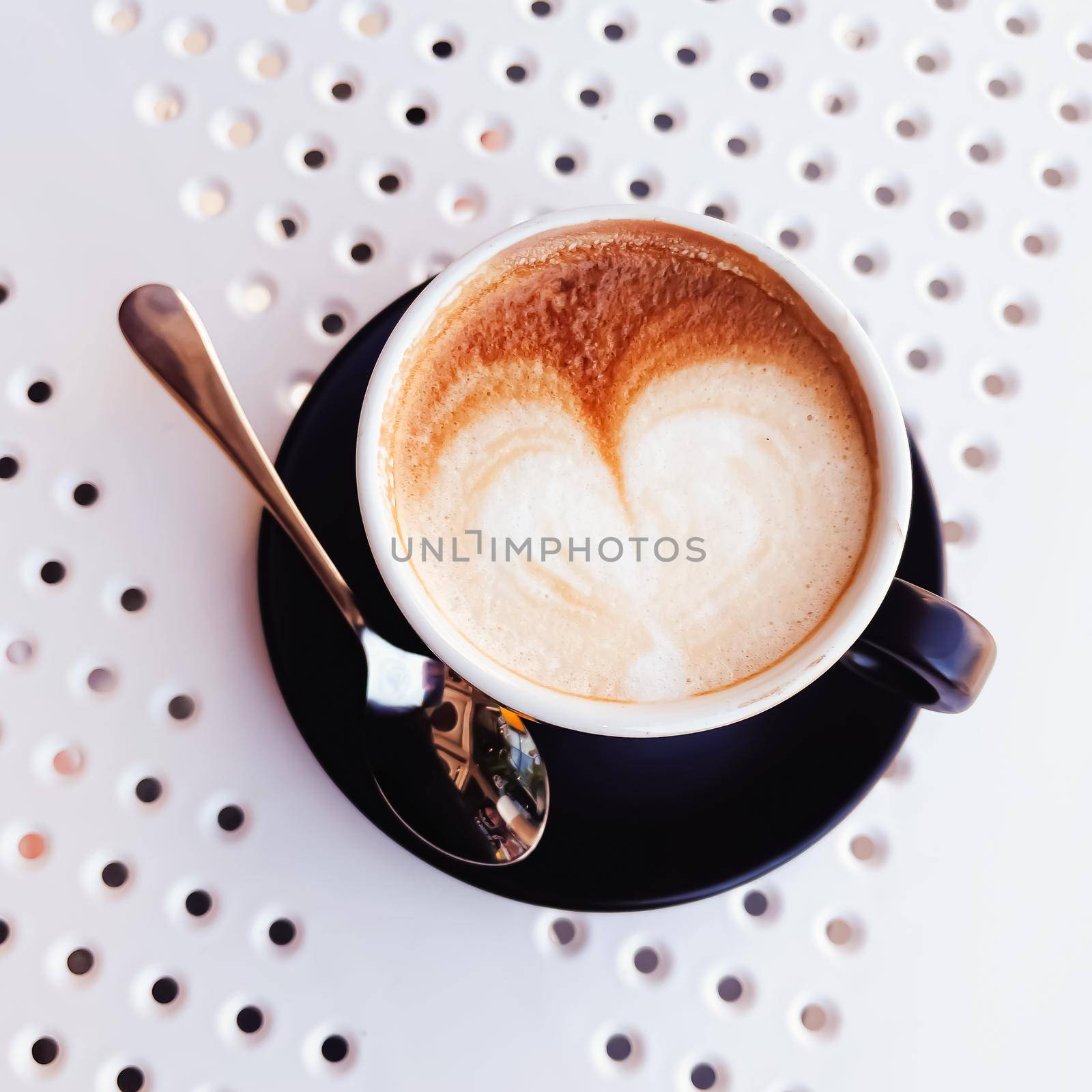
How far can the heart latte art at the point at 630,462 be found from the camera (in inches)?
31.1

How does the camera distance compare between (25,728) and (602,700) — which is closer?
(602,700)

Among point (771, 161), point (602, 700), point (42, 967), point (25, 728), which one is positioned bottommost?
point (42, 967)

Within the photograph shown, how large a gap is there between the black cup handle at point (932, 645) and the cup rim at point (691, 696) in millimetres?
22

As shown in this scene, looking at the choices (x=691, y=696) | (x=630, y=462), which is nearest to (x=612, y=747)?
(x=691, y=696)

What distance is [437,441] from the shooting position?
2.70 ft

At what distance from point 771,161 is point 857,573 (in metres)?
0.45

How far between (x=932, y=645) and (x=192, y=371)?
629 millimetres

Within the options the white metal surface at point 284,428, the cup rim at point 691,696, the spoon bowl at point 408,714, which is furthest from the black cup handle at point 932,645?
the spoon bowl at point 408,714

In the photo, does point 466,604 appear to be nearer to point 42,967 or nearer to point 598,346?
point 598,346

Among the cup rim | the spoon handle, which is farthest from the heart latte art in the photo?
the spoon handle

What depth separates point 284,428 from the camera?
3.01 feet

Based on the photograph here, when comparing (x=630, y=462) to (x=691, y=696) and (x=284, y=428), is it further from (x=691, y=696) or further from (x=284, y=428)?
(x=284, y=428)

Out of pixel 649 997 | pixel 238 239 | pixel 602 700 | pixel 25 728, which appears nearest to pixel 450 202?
pixel 238 239

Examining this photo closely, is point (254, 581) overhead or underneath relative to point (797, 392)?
underneath
